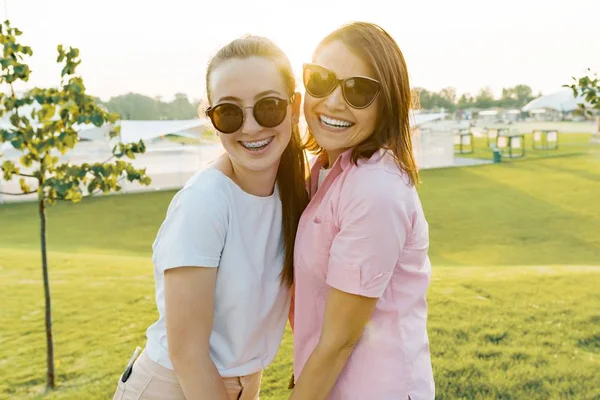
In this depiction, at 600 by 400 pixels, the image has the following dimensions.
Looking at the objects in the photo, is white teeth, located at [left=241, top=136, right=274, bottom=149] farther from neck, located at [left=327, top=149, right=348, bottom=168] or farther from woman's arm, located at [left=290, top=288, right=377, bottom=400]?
woman's arm, located at [left=290, top=288, right=377, bottom=400]

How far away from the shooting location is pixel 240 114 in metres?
1.96

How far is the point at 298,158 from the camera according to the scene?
7.65 ft

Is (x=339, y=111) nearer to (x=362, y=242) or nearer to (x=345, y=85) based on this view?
(x=345, y=85)

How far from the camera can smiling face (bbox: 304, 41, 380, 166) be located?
2.01 metres

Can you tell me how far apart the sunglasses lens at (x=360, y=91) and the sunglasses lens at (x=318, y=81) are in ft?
0.21

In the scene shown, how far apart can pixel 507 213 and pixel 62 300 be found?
1177 cm

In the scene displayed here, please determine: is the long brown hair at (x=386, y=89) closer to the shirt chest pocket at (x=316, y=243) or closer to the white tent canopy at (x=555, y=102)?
the shirt chest pocket at (x=316, y=243)

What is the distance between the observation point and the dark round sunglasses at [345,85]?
1.98 meters

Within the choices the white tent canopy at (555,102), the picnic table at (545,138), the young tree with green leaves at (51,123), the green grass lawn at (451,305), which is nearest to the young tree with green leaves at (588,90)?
the green grass lawn at (451,305)

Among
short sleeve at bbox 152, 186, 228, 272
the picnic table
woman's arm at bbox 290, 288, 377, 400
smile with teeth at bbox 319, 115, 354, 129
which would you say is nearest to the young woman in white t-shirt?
short sleeve at bbox 152, 186, 228, 272

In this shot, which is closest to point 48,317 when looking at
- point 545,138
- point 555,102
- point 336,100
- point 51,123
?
point 51,123

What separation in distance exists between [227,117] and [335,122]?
15.1 inches

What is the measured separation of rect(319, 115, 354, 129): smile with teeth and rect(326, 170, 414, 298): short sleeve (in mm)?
301

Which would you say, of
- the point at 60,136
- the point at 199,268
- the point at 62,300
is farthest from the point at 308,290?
the point at 62,300
